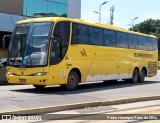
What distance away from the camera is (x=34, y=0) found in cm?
3597

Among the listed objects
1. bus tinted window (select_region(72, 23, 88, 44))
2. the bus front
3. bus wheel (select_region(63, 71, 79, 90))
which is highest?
bus tinted window (select_region(72, 23, 88, 44))

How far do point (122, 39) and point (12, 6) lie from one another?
1331 centimetres

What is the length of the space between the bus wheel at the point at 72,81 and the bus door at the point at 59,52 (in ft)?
1.61

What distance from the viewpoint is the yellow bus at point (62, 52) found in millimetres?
17219

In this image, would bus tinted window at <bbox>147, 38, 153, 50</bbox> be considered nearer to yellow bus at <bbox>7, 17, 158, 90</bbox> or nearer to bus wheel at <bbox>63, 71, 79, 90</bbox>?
yellow bus at <bbox>7, 17, 158, 90</bbox>

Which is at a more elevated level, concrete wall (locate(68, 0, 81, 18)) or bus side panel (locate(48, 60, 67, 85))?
concrete wall (locate(68, 0, 81, 18))

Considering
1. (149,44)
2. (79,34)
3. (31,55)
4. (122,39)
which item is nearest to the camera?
(31,55)

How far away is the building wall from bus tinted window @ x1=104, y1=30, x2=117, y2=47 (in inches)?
516

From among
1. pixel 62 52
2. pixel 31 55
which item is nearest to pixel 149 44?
pixel 62 52

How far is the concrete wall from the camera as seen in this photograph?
40409mm

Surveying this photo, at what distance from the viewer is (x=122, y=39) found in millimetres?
24047

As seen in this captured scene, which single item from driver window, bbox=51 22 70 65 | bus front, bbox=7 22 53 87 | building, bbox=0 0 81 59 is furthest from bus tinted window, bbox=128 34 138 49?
→ building, bbox=0 0 81 59

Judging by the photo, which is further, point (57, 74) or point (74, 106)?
point (57, 74)

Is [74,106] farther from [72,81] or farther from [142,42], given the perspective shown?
[142,42]
